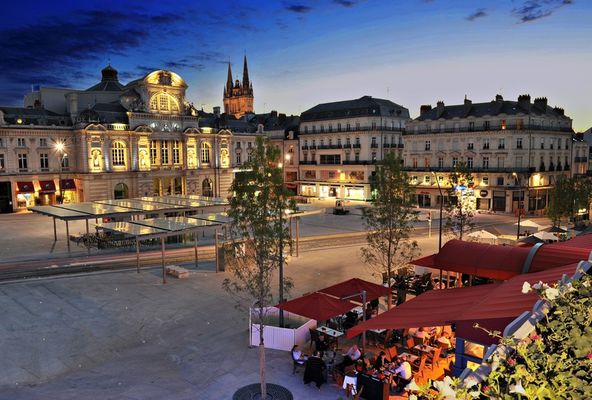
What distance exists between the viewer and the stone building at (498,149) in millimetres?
57312

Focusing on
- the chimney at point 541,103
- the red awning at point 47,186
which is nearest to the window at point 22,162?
the red awning at point 47,186

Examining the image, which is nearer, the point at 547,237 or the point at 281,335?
the point at 281,335

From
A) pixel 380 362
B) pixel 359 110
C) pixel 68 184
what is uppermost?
pixel 359 110

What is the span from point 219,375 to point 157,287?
1163 centimetres

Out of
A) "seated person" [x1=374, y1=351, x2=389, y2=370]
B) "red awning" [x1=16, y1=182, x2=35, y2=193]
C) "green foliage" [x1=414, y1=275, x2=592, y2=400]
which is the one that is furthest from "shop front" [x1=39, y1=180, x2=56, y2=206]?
"green foliage" [x1=414, y1=275, x2=592, y2=400]

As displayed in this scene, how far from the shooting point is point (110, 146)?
2432 inches

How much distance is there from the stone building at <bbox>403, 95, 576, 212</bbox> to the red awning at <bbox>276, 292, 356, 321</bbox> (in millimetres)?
44260

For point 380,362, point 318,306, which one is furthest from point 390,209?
point 380,362

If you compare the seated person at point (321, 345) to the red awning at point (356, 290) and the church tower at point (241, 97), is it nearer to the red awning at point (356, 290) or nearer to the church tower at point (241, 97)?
the red awning at point (356, 290)

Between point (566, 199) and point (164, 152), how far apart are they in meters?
51.7

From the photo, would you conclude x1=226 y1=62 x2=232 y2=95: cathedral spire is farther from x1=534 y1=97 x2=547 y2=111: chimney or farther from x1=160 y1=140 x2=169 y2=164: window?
x1=534 y1=97 x2=547 y2=111: chimney

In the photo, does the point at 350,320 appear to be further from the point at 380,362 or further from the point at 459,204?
the point at 459,204

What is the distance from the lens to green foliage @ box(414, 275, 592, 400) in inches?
171

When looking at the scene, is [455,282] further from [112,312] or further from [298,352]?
[112,312]
